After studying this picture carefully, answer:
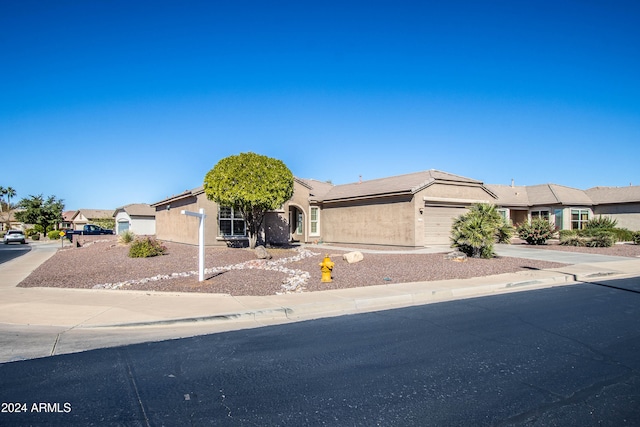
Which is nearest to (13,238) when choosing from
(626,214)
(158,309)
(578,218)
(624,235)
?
(158,309)

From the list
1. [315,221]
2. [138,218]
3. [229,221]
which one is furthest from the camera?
[138,218]

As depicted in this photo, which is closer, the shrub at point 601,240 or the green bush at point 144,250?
the green bush at point 144,250

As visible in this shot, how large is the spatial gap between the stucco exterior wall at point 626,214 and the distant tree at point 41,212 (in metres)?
62.1

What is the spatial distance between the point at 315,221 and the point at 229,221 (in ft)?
21.5

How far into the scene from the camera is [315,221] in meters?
27.3

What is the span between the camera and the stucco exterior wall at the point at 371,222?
2128 cm

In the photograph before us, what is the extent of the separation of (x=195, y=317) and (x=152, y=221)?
41.1 m

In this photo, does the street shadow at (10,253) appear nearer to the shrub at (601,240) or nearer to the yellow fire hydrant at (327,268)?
the yellow fire hydrant at (327,268)

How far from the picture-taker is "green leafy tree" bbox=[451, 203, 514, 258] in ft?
53.3

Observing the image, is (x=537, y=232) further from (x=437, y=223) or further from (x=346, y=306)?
(x=346, y=306)

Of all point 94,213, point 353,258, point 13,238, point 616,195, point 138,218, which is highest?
point 94,213

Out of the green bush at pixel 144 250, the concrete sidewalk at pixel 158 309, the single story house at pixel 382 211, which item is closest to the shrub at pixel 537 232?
the single story house at pixel 382 211

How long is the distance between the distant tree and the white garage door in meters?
52.9

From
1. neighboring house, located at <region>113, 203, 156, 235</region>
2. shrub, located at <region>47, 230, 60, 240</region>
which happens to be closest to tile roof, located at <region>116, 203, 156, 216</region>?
neighboring house, located at <region>113, 203, 156, 235</region>
